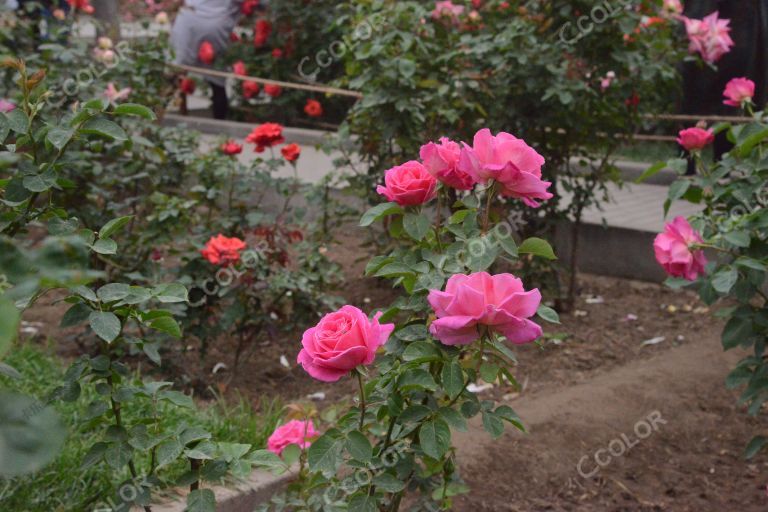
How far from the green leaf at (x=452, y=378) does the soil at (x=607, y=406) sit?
2.21 feet

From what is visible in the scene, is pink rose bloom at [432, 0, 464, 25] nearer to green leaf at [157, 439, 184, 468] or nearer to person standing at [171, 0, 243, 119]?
green leaf at [157, 439, 184, 468]

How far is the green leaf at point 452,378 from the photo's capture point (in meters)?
1.60

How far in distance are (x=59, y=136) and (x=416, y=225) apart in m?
0.65

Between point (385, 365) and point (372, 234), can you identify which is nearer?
point (385, 365)

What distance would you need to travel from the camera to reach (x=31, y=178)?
5.53 feet

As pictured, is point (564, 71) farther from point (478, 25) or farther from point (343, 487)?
point (343, 487)

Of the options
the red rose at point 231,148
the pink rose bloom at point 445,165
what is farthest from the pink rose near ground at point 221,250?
the pink rose bloom at point 445,165

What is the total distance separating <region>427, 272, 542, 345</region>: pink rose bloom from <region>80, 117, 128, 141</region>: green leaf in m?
0.65

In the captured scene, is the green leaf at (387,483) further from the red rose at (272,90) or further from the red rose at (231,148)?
the red rose at (272,90)

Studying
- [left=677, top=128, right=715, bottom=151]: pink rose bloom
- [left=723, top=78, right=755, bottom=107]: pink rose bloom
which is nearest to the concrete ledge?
[left=677, top=128, right=715, bottom=151]: pink rose bloom

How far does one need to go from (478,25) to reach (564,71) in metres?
0.83

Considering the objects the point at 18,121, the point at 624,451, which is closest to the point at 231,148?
the point at 624,451

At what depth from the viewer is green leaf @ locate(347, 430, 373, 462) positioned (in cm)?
164

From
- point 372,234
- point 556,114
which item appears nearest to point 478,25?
point 556,114
